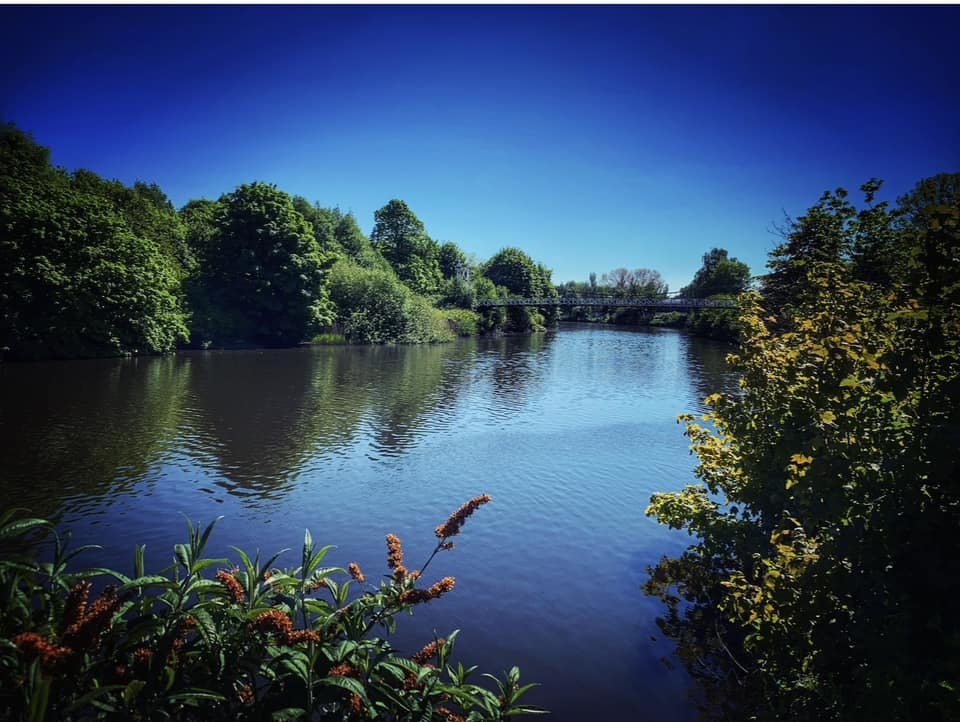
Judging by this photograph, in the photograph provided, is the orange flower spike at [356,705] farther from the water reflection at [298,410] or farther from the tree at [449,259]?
the tree at [449,259]

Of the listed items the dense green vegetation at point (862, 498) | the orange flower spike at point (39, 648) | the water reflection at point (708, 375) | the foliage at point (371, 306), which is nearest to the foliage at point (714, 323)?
the water reflection at point (708, 375)

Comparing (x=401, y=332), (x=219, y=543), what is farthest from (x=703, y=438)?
(x=401, y=332)

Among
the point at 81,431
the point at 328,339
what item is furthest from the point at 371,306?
the point at 81,431

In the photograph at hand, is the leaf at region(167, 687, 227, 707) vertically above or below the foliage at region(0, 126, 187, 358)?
below

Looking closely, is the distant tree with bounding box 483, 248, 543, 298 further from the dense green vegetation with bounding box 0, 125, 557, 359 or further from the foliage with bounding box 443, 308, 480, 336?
the foliage with bounding box 443, 308, 480, 336

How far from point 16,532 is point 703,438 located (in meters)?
7.79

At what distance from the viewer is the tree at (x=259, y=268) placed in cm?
4875

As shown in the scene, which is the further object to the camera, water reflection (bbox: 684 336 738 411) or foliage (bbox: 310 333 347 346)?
foliage (bbox: 310 333 347 346)

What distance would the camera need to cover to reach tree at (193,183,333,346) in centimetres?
4875

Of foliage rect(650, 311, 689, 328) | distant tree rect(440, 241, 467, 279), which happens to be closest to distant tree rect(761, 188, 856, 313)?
distant tree rect(440, 241, 467, 279)

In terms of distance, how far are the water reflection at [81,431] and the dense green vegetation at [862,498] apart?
1311cm

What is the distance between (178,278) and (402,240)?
144ft

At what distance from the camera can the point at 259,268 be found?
4862cm

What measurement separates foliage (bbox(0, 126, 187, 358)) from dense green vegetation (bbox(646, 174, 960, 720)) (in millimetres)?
41998
